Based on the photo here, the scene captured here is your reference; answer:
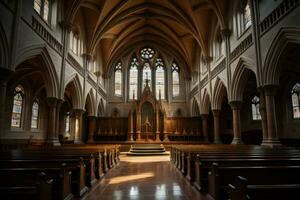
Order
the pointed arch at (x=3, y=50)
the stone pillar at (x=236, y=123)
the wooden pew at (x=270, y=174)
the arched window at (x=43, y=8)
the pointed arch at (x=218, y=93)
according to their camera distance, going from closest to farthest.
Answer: the wooden pew at (x=270, y=174) → the pointed arch at (x=3, y=50) → the arched window at (x=43, y=8) → the stone pillar at (x=236, y=123) → the pointed arch at (x=218, y=93)

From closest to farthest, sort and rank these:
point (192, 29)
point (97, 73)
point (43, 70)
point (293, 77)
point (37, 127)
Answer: point (43, 70), point (293, 77), point (37, 127), point (192, 29), point (97, 73)

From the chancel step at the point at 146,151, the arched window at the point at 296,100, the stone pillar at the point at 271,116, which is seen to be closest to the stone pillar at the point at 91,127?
the chancel step at the point at 146,151

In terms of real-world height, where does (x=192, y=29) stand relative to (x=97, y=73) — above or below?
above

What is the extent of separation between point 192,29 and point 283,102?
10.8 meters

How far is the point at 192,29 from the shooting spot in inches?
840

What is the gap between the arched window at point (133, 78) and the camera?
2948 cm

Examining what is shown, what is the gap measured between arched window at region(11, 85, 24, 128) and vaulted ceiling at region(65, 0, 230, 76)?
6.90 meters

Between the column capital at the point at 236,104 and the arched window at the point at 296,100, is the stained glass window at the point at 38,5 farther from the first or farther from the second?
the arched window at the point at 296,100

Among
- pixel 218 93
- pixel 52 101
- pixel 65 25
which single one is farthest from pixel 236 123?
pixel 65 25

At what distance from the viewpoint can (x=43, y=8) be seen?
13.4 metres

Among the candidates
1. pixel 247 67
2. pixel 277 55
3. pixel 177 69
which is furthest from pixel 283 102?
pixel 177 69

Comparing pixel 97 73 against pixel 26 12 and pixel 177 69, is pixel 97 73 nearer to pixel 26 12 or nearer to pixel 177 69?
pixel 177 69

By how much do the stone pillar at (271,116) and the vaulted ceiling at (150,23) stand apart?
7.34m

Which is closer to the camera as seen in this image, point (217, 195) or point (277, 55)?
point (217, 195)
